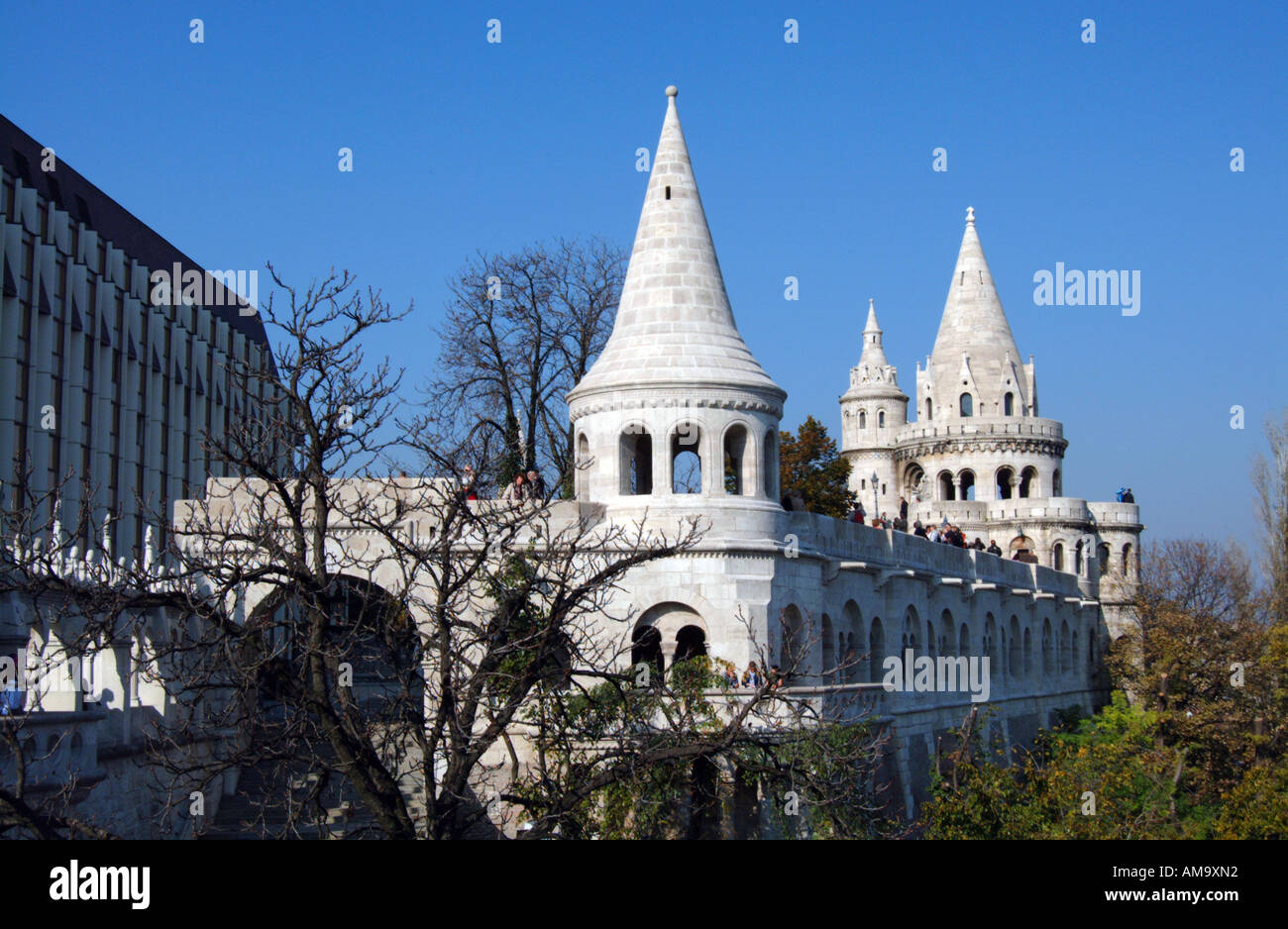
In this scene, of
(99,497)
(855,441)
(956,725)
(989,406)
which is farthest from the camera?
(855,441)

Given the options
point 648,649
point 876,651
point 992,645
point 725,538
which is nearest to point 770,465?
point 725,538

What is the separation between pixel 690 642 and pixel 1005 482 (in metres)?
32.1

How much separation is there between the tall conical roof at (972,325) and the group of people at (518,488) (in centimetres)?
3198

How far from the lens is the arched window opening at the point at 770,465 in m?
23.4

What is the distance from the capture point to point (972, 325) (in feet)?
176

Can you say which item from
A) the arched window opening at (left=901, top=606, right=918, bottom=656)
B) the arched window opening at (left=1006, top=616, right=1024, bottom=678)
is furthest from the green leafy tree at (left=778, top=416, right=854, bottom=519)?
the arched window opening at (left=901, top=606, right=918, bottom=656)

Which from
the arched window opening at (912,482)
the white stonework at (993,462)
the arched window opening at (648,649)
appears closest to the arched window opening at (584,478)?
the arched window opening at (648,649)

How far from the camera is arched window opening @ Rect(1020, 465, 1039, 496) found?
5156 centimetres

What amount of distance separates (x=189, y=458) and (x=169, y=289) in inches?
235

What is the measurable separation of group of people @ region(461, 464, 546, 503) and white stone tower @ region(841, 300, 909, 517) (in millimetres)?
35509

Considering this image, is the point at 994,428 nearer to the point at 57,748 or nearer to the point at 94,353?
the point at 94,353

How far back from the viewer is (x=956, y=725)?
102 feet
